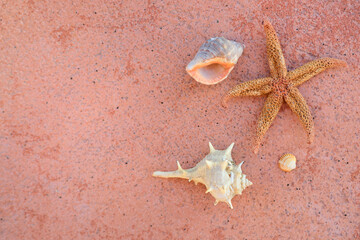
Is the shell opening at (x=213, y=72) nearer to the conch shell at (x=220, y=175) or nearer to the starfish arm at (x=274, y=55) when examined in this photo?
the starfish arm at (x=274, y=55)

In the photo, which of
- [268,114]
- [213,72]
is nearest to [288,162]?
[268,114]

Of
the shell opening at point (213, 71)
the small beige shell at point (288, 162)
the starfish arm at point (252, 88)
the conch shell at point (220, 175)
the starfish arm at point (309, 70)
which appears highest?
the shell opening at point (213, 71)

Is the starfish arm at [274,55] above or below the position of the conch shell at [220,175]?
above

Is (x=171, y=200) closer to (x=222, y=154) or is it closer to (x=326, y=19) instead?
(x=222, y=154)

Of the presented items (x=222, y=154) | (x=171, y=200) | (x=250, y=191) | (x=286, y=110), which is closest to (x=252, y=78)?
(x=286, y=110)

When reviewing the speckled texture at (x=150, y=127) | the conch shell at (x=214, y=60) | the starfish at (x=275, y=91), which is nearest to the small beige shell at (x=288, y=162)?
the speckled texture at (x=150, y=127)

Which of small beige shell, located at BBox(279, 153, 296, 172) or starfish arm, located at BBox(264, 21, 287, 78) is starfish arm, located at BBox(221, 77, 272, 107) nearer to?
starfish arm, located at BBox(264, 21, 287, 78)

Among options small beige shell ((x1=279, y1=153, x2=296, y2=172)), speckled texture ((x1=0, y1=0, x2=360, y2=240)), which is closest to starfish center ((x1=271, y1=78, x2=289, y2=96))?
speckled texture ((x1=0, y1=0, x2=360, y2=240))
